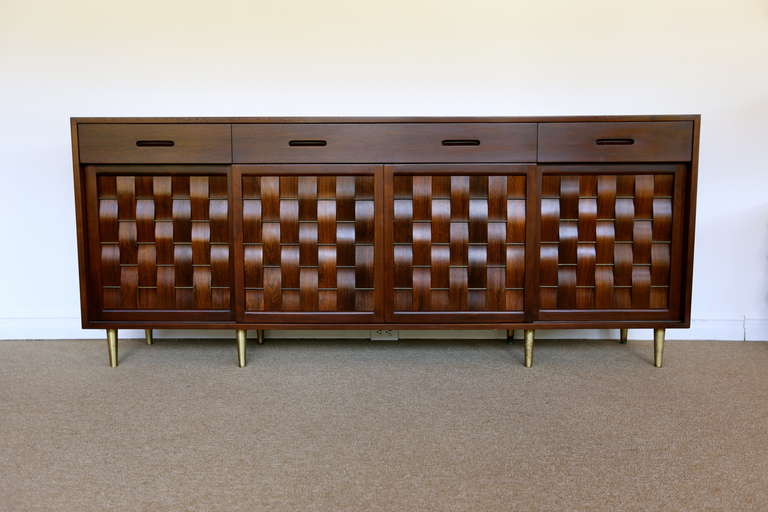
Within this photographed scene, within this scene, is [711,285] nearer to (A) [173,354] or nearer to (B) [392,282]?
(B) [392,282]

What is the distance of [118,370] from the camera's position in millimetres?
1963

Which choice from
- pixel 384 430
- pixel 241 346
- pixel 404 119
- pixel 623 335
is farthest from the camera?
pixel 623 335

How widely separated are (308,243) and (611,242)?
108 centimetres

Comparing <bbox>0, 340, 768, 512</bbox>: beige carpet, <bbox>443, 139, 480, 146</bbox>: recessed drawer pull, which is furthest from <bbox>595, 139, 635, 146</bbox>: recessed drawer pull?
<bbox>0, 340, 768, 512</bbox>: beige carpet

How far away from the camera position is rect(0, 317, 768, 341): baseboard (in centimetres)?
238

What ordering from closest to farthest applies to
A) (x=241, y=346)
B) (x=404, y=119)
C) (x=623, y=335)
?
(x=404, y=119), (x=241, y=346), (x=623, y=335)

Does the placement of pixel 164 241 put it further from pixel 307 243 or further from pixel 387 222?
pixel 387 222

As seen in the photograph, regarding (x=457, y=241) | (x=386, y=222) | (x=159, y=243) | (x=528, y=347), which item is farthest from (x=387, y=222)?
(x=159, y=243)

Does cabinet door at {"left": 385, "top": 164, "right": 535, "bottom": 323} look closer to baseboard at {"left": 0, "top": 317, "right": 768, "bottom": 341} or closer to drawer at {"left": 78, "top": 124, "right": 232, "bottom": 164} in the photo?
baseboard at {"left": 0, "top": 317, "right": 768, "bottom": 341}

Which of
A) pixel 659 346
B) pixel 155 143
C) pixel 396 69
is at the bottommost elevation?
pixel 659 346

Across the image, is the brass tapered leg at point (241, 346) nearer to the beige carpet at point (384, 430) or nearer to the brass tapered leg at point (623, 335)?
the beige carpet at point (384, 430)

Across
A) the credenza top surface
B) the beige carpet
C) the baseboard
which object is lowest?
the beige carpet

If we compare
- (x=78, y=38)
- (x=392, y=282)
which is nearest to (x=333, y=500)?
(x=392, y=282)

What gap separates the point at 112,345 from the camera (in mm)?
1991
